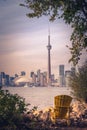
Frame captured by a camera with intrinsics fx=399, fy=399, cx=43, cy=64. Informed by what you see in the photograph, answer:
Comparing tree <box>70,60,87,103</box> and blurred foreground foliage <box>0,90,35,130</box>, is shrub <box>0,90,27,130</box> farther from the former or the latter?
tree <box>70,60,87,103</box>

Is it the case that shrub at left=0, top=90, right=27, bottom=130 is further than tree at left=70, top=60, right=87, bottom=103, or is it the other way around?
tree at left=70, top=60, right=87, bottom=103

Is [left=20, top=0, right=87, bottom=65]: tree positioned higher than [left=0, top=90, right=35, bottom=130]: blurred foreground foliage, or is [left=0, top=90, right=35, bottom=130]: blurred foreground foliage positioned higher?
[left=20, top=0, right=87, bottom=65]: tree

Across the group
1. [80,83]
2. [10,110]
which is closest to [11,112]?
[10,110]

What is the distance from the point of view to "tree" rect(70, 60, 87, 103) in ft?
84.7

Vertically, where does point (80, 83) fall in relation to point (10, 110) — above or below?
above

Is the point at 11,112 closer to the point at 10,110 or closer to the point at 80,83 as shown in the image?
the point at 10,110

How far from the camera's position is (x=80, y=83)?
85.7 feet

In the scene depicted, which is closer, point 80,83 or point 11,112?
point 11,112

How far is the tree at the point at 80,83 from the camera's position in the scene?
2583 cm

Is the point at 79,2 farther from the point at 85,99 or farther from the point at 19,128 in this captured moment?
the point at 85,99

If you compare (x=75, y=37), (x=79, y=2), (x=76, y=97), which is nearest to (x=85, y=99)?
→ (x=76, y=97)

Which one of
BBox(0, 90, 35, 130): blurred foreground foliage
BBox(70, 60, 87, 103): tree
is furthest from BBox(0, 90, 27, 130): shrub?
BBox(70, 60, 87, 103): tree

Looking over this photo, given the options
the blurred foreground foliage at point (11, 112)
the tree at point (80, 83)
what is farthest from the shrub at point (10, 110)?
the tree at point (80, 83)

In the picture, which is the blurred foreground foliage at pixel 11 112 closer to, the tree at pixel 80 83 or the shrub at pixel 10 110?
the shrub at pixel 10 110
